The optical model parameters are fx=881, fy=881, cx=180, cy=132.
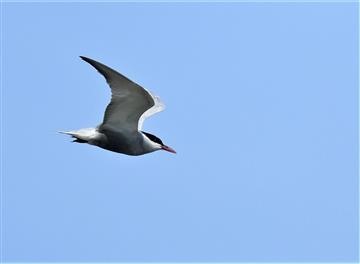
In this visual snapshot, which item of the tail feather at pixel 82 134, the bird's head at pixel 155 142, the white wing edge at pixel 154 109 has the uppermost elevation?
the white wing edge at pixel 154 109

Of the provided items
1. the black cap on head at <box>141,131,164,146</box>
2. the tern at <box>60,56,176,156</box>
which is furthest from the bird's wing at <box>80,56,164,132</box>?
the black cap on head at <box>141,131,164,146</box>

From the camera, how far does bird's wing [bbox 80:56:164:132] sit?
39.4ft

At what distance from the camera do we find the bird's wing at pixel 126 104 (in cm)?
1202

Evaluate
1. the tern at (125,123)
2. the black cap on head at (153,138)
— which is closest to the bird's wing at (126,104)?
the tern at (125,123)

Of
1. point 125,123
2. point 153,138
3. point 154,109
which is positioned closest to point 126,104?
point 125,123

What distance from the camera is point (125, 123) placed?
42.6 ft

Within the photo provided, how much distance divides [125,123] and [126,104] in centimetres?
45

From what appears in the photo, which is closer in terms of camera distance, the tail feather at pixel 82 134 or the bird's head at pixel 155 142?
the tail feather at pixel 82 134

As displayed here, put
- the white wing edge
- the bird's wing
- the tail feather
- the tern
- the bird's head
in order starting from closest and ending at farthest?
1. the bird's wing
2. the tern
3. the tail feather
4. the white wing edge
5. the bird's head

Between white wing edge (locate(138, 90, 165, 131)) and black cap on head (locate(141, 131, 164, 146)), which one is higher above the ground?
white wing edge (locate(138, 90, 165, 131))

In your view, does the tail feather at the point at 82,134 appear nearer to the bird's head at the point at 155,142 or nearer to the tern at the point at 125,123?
the tern at the point at 125,123

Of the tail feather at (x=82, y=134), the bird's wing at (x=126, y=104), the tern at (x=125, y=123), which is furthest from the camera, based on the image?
the tail feather at (x=82, y=134)

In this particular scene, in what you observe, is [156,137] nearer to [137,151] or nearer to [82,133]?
[137,151]

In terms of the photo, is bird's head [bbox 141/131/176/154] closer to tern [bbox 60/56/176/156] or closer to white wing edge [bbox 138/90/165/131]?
tern [bbox 60/56/176/156]
